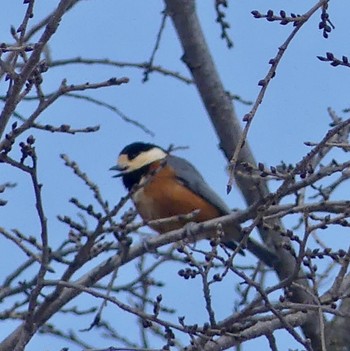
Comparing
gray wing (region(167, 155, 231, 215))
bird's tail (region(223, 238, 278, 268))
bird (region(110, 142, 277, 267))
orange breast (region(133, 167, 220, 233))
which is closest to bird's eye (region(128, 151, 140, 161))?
bird (region(110, 142, 277, 267))

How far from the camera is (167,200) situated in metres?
5.57

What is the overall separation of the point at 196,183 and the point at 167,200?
0.88ft

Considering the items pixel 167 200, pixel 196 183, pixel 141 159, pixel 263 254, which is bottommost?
pixel 263 254

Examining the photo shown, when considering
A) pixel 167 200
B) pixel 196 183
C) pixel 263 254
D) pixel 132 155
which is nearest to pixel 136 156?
pixel 132 155

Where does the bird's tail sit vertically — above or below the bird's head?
below

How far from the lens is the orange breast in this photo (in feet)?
18.1

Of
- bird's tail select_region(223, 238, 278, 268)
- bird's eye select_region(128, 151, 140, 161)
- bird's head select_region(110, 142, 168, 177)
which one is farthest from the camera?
bird's eye select_region(128, 151, 140, 161)

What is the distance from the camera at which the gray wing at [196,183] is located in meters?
5.75

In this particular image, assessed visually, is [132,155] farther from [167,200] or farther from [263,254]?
[263,254]

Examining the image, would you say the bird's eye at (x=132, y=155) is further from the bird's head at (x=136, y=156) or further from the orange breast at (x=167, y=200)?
the orange breast at (x=167, y=200)

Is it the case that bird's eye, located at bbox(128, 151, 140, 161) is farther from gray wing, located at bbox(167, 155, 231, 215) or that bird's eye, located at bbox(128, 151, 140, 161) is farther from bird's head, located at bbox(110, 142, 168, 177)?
gray wing, located at bbox(167, 155, 231, 215)

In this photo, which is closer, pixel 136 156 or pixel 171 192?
pixel 171 192

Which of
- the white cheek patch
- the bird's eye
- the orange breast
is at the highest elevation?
the bird's eye

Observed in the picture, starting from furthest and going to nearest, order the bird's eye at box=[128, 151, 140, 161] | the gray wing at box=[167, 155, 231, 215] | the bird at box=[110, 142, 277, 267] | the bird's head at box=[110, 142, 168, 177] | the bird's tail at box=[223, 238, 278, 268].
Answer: the bird's eye at box=[128, 151, 140, 161] < the bird's head at box=[110, 142, 168, 177] < the gray wing at box=[167, 155, 231, 215] < the bird at box=[110, 142, 277, 267] < the bird's tail at box=[223, 238, 278, 268]
